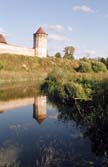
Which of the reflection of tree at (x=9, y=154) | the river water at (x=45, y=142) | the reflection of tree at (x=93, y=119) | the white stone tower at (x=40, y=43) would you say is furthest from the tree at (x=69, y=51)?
the reflection of tree at (x=9, y=154)

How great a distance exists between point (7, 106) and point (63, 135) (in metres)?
8.72

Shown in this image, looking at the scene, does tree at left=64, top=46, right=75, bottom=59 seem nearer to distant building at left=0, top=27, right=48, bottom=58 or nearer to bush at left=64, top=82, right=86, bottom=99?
distant building at left=0, top=27, right=48, bottom=58

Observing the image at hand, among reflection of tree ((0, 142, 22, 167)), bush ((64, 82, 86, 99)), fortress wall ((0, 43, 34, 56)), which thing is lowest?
reflection of tree ((0, 142, 22, 167))

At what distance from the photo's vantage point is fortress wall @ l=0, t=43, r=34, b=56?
179 feet

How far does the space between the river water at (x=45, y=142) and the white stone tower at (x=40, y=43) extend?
4486 centimetres

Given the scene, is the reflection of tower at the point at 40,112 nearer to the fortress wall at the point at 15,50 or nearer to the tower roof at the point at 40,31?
the fortress wall at the point at 15,50

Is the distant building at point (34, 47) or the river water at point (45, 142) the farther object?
the distant building at point (34, 47)

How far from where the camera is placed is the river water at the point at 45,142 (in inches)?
325

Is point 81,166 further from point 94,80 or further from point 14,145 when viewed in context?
point 94,80

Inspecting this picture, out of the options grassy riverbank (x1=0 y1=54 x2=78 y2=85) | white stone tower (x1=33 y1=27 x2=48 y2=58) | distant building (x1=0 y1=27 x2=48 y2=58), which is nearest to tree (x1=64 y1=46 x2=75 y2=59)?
distant building (x1=0 y1=27 x2=48 y2=58)

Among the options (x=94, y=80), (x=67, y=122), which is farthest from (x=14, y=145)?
(x=94, y=80)

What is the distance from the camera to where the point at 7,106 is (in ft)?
63.3

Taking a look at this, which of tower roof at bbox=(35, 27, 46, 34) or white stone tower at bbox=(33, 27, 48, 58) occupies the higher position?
tower roof at bbox=(35, 27, 46, 34)

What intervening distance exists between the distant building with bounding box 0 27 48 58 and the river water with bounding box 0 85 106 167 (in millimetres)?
39715
